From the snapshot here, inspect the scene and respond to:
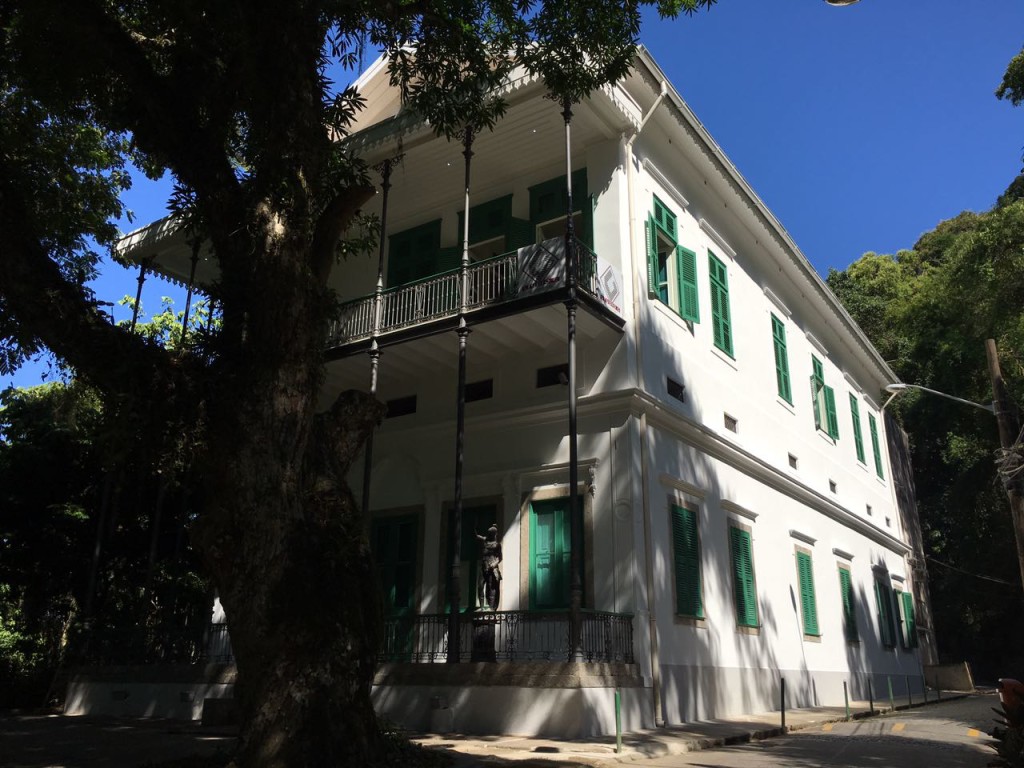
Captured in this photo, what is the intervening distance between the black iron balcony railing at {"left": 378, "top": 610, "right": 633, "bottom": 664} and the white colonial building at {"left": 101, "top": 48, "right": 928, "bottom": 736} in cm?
4

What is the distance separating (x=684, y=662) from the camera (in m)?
12.4

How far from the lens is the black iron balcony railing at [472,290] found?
1224 centimetres

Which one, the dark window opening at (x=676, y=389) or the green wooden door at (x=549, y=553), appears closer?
the green wooden door at (x=549, y=553)

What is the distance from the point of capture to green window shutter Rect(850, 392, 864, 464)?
23.6 metres

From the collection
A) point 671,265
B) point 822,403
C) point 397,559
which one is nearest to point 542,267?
point 671,265

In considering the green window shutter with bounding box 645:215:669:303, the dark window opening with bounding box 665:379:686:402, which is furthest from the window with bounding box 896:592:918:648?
the green window shutter with bounding box 645:215:669:303

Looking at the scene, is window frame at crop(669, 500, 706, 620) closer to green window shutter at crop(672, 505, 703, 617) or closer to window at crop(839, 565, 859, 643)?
green window shutter at crop(672, 505, 703, 617)

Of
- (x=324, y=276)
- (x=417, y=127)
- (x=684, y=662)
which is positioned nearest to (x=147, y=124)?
(x=324, y=276)

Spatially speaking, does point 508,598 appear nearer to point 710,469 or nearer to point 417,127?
point 710,469

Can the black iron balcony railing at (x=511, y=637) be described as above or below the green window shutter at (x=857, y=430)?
below

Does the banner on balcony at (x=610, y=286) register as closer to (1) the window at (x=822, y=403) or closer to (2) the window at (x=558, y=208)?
(2) the window at (x=558, y=208)

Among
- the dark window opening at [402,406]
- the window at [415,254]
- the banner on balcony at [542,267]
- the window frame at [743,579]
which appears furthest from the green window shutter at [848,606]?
the window at [415,254]

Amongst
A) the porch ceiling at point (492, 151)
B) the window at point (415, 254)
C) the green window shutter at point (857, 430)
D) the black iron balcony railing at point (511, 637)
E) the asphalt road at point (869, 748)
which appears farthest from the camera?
the green window shutter at point (857, 430)

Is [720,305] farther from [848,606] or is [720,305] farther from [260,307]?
[260,307]
